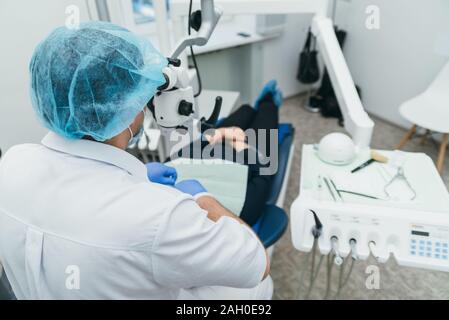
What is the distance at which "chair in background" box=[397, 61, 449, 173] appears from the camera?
2.84 ft

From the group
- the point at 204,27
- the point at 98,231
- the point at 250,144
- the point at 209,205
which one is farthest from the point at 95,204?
the point at 250,144

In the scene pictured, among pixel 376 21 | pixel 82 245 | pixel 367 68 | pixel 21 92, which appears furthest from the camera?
pixel 21 92

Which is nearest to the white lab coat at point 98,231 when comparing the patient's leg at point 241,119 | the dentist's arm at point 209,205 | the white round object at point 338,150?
the dentist's arm at point 209,205

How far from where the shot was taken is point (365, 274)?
1267 mm

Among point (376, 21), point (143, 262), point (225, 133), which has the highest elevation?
point (376, 21)

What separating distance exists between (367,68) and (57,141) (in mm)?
1049

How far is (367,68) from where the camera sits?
115cm

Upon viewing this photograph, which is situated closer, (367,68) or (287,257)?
(367,68)

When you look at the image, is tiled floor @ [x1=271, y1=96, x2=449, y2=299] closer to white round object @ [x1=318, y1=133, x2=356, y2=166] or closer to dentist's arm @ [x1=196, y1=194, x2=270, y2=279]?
white round object @ [x1=318, y1=133, x2=356, y2=166]

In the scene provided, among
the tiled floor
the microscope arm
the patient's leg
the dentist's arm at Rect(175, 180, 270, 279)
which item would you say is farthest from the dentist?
the patient's leg

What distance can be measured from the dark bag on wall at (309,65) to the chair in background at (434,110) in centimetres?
174

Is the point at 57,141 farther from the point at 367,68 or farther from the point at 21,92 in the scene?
the point at 367,68

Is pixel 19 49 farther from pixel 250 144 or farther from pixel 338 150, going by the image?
pixel 338 150
